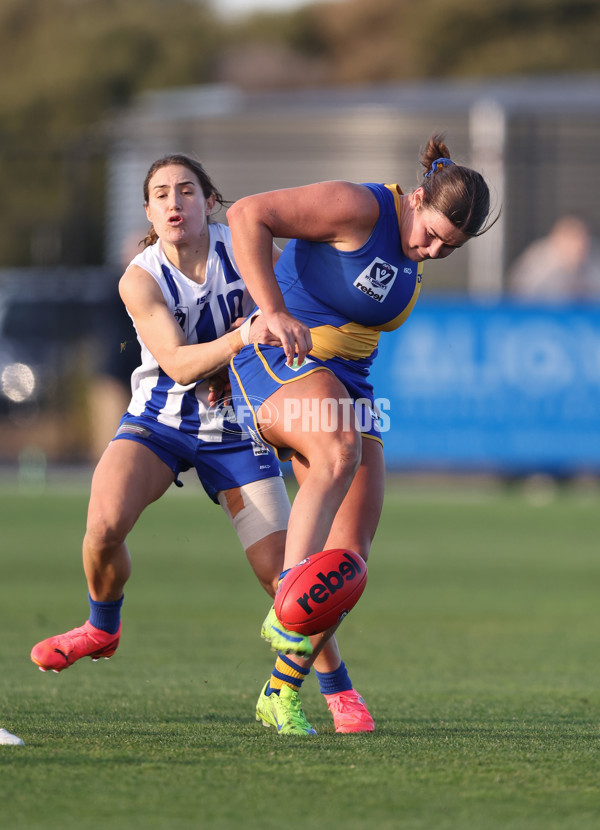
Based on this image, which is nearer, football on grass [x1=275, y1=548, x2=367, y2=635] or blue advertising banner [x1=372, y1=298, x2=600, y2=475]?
football on grass [x1=275, y1=548, x2=367, y2=635]

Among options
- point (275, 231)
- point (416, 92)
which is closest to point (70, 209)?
point (416, 92)

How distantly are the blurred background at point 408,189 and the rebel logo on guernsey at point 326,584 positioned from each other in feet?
4.58

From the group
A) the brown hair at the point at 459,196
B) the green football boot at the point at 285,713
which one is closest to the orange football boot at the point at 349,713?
the green football boot at the point at 285,713

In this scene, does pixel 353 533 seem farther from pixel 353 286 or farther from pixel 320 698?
pixel 320 698

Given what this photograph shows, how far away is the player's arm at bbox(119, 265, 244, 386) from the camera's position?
4.71 m

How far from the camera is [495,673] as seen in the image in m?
6.55

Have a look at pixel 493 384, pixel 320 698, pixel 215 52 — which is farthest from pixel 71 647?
pixel 215 52

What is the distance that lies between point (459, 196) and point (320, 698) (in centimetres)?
229

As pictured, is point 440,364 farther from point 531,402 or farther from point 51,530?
point 51,530

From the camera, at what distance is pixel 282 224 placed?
4.41m

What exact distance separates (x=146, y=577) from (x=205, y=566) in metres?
0.80

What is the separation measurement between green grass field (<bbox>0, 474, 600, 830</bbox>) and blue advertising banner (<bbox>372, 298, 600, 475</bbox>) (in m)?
3.49

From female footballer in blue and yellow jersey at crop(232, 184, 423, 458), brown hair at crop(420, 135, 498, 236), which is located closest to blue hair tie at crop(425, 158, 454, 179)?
brown hair at crop(420, 135, 498, 236)

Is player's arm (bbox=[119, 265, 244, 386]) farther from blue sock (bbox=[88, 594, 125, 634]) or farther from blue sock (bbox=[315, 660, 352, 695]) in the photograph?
blue sock (bbox=[315, 660, 352, 695])
